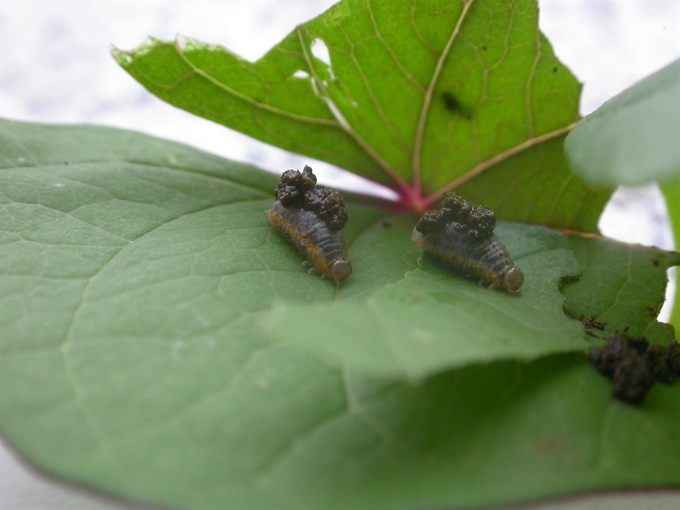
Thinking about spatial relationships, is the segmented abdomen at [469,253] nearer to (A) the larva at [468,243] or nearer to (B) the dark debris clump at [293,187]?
(A) the larva at [468,243]

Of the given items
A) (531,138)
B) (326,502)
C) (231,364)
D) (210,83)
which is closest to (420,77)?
(531,138)

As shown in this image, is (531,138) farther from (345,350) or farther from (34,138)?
(34,138)

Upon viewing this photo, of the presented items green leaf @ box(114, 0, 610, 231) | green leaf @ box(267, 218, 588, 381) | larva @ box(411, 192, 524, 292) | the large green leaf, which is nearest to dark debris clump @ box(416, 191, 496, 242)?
larva @ box(411, 192, 524, 292)

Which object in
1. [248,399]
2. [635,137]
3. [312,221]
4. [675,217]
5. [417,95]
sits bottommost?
[248,399]

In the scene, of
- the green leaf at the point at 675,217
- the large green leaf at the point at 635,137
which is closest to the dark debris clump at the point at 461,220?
the large green leaf at the point at 635,137

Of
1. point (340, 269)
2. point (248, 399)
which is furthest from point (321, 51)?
point (248, 399)

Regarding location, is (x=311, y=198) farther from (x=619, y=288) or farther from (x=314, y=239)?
(x=619, y=288)
